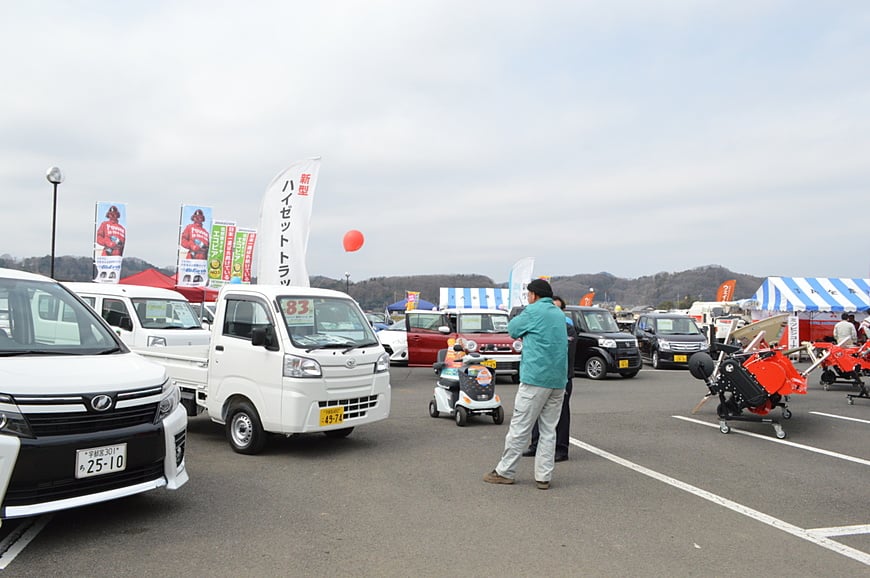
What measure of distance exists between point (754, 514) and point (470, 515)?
2374mm

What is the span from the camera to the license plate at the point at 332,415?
6.84 metres

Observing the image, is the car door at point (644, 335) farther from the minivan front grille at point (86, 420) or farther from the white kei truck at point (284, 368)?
the minivan front grille at point (86, 420)

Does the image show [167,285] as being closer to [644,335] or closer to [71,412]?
[644,335]

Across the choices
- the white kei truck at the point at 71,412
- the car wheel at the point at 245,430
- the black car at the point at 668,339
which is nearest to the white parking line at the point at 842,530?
the white kei truck at the point at 71,412

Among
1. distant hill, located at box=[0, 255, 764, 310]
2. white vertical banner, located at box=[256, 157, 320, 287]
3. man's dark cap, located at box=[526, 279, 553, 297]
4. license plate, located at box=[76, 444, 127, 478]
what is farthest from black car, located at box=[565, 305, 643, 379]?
distant hill, located at box=[0, 255, 764, 310]

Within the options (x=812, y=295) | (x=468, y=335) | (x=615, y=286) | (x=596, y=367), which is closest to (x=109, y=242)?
(x=468, y=335)

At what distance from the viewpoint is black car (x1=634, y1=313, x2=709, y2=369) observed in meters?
19.7

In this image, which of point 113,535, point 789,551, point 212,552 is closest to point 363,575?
point 212,552

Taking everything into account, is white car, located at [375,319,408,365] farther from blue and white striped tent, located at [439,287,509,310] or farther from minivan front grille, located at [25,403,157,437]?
blue and white striped tent, located at [439,287,509,310]

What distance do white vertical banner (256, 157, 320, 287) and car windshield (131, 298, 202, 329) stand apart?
81.2 inches

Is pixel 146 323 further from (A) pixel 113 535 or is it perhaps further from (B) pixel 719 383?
(B) pixel 719 383

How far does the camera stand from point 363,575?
387cm

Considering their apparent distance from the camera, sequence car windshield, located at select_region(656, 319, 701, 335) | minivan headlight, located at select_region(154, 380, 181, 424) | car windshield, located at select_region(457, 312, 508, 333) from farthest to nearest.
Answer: car windshield, located at select_region(656, 319, 701, 335)
car windshield, located at select_region(457, 312, 508, 333)
minivan headlight, located at select_region(154, 380, 181, 424)

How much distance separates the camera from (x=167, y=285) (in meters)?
24.4
